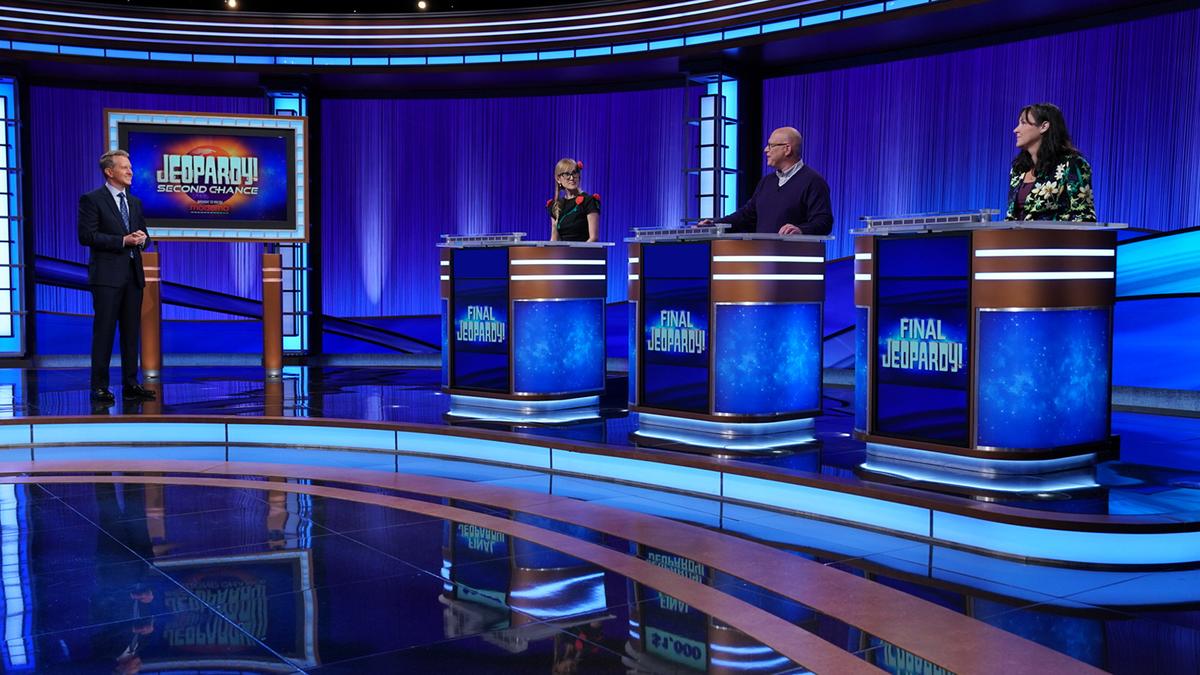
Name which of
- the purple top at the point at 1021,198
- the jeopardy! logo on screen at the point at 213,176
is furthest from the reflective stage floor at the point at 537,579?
the jeopardy! logo on screen at the point at 213,176

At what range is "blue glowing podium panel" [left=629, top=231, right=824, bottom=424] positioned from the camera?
4.76m

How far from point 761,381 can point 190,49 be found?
23.3 feet

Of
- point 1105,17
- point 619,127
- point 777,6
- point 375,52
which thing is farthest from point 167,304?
point 1105,17

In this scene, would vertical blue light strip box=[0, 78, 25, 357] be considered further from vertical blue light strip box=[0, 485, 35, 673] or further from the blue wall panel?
the blue wall panel

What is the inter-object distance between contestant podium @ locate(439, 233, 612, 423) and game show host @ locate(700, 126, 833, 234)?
1.12 meters

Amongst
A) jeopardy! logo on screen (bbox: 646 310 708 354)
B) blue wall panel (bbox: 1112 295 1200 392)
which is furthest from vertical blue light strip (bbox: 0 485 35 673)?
blue wall panel (bbox: 1112 295 1200 392)

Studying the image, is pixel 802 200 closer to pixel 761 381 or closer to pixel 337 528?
pixel 761 381

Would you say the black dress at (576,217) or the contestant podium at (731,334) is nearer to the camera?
the contestant podium at (731,334)

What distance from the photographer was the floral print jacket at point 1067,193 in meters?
3.92

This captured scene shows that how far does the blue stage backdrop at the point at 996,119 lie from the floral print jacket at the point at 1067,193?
11.5ft

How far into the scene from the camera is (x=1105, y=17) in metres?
7.21

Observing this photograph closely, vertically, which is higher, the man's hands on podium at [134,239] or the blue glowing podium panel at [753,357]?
the man's hands on podium at [134,239]

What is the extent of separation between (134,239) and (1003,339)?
16.4 feet

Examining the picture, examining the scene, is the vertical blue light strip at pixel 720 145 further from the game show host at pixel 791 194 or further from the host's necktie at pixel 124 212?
the host's necktie at pixel 124 212
